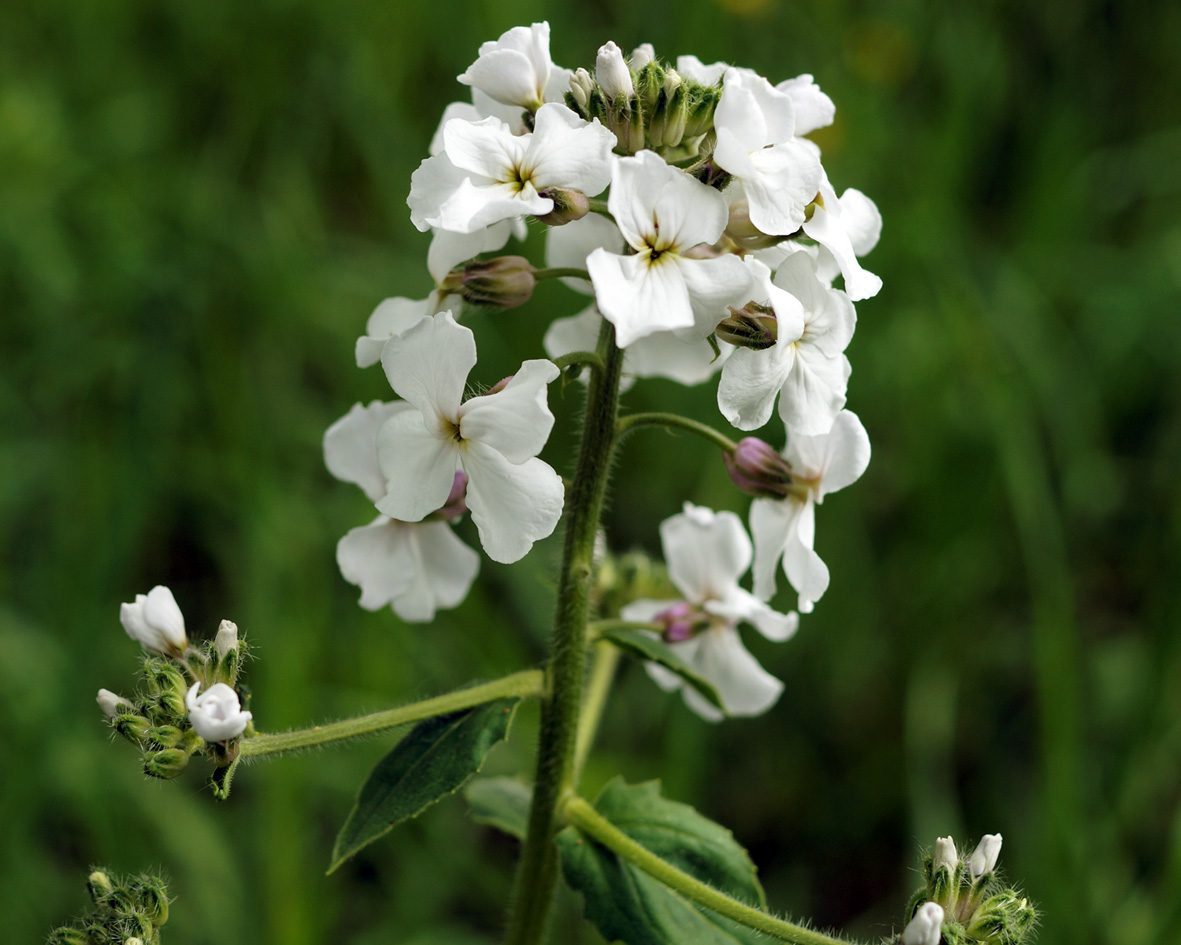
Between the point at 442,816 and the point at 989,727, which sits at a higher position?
the point at 989,727

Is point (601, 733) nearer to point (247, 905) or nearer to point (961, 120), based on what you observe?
point (247, 905)

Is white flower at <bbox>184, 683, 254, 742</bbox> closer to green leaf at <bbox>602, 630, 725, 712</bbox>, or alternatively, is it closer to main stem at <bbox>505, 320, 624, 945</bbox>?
main stem at <bbox>505, 320, 624, 945</bbox>

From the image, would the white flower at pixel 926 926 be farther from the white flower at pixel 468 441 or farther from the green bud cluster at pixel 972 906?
the white flower at pixel 468 441

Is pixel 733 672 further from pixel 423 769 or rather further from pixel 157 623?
pixel 157 623

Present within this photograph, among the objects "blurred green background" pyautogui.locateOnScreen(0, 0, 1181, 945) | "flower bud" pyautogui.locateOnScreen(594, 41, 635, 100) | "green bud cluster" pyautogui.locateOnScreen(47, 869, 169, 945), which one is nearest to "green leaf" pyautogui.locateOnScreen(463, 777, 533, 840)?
"green bud cluster" pyautogui.locateOnScreen(47, 869, 169, 945)

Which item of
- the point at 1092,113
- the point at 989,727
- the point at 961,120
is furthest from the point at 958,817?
the point at 1092,113

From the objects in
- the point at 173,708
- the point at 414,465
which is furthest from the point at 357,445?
the point at 173,708
